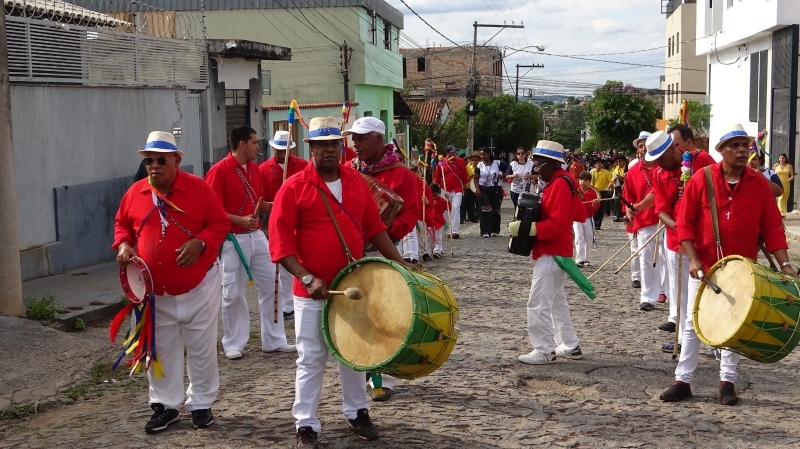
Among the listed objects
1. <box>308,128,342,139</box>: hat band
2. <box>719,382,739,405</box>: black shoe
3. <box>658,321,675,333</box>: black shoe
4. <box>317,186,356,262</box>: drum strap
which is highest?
<box>308,128,342,139</box>: hat band

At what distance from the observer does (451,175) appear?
20656 millimetres

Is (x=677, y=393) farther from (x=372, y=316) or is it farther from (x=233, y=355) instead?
(x=233, y=355)

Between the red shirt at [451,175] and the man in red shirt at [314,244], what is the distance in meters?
14.2

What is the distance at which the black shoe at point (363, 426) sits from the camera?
6.29 m

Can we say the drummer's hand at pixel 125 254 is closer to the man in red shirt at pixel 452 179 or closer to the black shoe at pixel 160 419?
the black shoe at pixel 160 419

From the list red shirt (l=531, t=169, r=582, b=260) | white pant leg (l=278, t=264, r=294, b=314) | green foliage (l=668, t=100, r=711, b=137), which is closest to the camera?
red shirt (l=531, t=169, r=582, b=260)

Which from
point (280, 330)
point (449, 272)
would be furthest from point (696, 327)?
point (449, 272)

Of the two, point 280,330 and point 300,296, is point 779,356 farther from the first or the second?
point 280,330

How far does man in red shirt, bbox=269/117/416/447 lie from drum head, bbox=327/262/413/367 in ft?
0.59

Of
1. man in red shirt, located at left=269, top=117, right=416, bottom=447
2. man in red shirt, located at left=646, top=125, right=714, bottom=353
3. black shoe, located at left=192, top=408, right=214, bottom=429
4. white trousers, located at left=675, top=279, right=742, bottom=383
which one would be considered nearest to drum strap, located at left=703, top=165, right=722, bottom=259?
white trousers, located at left=675, top=279, right=742, bottom=383

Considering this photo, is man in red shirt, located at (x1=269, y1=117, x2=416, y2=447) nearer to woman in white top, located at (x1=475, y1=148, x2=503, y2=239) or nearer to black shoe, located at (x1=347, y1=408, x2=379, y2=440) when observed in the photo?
black shoe, located at (x1=347, y1=408, x2=379, y2=440)

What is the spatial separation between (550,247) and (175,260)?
11.3 ft

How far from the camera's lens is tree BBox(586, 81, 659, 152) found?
51.2m

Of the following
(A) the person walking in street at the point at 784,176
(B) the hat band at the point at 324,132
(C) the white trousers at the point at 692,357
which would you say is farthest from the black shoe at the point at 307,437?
(A) the person walking in street at the point at 784,176
